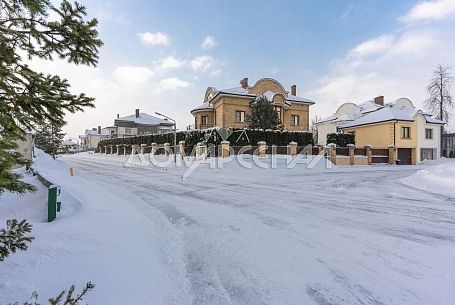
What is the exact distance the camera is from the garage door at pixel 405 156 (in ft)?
106

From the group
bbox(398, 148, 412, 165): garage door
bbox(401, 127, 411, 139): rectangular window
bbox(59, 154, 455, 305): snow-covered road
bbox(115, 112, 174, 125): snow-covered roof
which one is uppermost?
bbox(115, 112, 174, 125): snow-covered roof

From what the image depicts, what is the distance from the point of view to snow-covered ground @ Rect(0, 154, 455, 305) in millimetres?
3408

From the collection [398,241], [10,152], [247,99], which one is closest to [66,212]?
[10,152]

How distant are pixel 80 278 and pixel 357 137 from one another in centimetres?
3850

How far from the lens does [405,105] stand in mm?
41812

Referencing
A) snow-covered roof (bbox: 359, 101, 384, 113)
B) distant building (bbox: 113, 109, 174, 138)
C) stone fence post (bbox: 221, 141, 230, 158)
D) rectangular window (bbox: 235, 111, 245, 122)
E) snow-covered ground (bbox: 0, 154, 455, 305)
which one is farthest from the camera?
distant building (bbox: 113, 109, 174, 138)

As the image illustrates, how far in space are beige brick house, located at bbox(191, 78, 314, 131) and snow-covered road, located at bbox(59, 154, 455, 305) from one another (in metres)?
26.4

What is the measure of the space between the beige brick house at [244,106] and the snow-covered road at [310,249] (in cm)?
2641

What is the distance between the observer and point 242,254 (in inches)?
184

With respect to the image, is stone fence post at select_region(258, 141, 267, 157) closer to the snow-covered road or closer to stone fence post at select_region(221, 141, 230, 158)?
stone fence post at select_region(221, 141, 230, 158)

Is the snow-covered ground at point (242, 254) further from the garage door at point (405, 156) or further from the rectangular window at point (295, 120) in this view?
the rectangular window at point (295, 120)

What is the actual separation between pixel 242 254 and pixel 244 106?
3222 cm

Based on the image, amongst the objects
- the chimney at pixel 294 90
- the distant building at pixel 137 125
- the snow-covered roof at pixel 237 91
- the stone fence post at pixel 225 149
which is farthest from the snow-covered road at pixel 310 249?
the distant building at pixel 137 125

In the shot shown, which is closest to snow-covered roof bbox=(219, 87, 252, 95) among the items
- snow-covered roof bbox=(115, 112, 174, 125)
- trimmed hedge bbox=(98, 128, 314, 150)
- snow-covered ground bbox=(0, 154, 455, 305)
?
trimmed hedge bbox=(98, 128, 314, 150)
